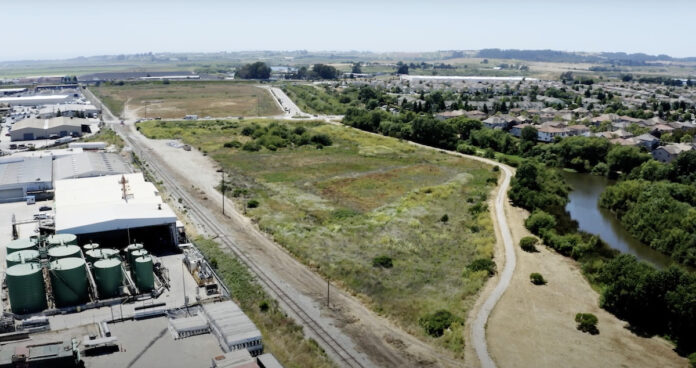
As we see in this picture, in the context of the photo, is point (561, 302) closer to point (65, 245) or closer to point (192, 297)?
point (192, 297)

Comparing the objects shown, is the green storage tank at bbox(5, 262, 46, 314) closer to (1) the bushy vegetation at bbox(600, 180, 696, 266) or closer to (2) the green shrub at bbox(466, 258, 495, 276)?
(2) the green shrub at bbox(466, 258, 495, 276)

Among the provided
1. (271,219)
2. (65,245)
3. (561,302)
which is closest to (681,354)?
(561,302)

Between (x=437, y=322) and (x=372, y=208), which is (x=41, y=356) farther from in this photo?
(x=372, y=208)

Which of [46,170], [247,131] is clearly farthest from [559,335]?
[247,131]

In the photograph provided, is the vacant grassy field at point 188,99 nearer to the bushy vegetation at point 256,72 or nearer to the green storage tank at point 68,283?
the bushy vegetation at point 256,72

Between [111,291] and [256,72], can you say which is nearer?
Answer: [111,291]

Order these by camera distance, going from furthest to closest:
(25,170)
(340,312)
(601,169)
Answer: (601,169) → (25,170) → (340,312)
